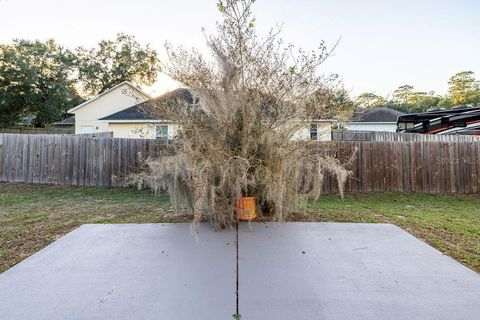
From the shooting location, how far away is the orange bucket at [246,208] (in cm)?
379

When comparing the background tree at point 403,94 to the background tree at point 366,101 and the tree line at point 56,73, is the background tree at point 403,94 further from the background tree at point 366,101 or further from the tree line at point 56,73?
the background tree at point 366,101

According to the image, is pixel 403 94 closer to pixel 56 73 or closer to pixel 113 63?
pixel 113 63

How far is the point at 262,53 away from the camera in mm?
3951

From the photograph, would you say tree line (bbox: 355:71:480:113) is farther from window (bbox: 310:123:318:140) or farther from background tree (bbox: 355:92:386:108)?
window (bbox: 310:123:318:140)

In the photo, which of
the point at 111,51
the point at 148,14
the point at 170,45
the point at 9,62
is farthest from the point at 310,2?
the point at 111,51

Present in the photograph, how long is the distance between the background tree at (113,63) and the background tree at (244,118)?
85.2ft

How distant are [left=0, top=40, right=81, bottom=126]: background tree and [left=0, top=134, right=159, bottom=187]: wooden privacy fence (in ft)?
57.9

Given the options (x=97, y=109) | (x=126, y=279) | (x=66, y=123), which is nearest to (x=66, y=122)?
(x=66, y=123)

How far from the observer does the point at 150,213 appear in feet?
16.3

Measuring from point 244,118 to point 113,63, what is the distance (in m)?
28.9

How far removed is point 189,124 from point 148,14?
5780mm

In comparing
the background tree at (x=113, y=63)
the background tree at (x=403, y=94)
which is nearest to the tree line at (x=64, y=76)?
the background tree at (x=113, y=63)

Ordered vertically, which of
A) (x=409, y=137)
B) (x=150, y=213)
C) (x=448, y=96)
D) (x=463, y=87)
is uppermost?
(x=463, y=87)

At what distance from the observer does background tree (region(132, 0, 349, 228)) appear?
3611mm
